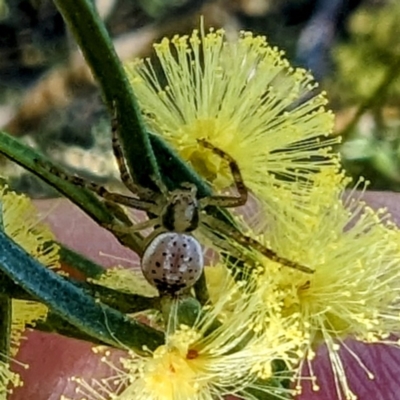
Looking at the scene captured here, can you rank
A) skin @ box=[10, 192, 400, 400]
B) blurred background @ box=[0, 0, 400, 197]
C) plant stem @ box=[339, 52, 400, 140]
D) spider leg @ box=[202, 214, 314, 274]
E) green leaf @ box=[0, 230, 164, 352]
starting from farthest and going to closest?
blurred background @ box=[0, 0, 400, 197] < plant stem @ box=[339, 52, 400, 140] < skin @ box=[10, 192, 400, 400] < spider leg @ box=[202, 214, 314, 274] < green leaf @ box=[0, 230, 164, 352]

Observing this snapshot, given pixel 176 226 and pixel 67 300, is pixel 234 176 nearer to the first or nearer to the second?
pixel 176 226

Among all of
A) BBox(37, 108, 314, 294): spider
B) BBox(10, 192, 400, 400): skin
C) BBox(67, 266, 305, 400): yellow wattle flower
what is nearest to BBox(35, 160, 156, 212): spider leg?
BBox(37, 108, 314, 294): spider

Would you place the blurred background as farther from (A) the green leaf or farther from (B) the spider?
(A) the green leaf

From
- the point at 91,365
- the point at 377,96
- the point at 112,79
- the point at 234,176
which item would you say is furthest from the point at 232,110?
the point at 377,96

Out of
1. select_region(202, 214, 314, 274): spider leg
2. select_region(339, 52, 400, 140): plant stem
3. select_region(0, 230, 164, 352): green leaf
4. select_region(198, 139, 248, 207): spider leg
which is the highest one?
select_region(339, 52, 400, 140): plant stem

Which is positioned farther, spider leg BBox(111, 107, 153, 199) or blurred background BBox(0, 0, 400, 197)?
blurred background BBox(0, 0, 400, 197)

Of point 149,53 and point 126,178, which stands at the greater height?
point 149,53

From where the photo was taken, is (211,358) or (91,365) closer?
(211,358)

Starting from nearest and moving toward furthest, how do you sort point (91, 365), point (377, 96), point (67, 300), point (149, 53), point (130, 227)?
point (67, 300) → point (130, 227) → point (91, 365) → point (377, 96) → point (149, 53)
